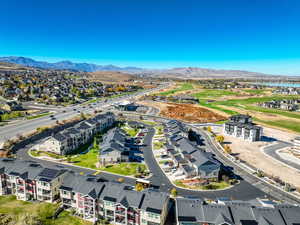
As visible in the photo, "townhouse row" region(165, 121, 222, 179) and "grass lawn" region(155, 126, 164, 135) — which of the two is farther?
"grass lawn" region(155, 126, 164, 135)

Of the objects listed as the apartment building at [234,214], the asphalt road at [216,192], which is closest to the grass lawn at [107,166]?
the asphalt road at [216,192]

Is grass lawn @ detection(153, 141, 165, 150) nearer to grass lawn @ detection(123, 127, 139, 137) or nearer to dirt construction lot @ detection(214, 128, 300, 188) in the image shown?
grass lawn @ detection(123, 127, 139, 137)

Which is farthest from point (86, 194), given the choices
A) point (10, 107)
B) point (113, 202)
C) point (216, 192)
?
point (10, 107)

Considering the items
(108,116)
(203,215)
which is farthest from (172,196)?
(108,116)

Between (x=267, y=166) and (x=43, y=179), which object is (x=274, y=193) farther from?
(x=43, y=179)

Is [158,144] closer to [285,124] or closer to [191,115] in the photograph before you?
[191,115]

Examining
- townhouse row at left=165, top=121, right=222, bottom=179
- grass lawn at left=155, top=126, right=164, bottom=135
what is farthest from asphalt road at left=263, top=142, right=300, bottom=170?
grass lawn at left=155, top=126, right=164, bottom=135
